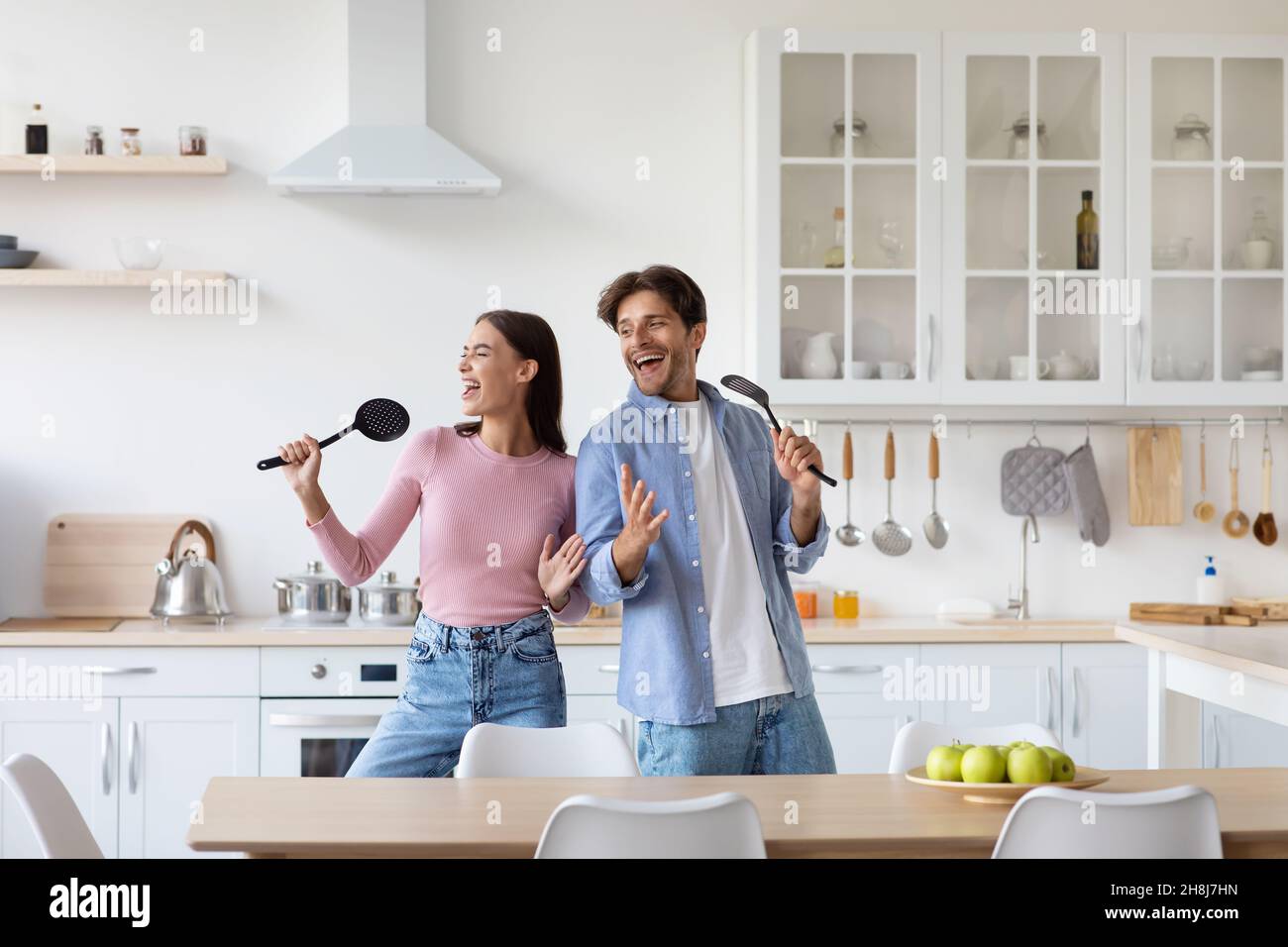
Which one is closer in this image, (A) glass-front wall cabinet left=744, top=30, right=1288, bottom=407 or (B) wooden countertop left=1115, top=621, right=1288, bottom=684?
(B) wooden countertop left=1115, top=621, right=1288, bottom=684

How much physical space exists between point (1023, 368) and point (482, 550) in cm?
206

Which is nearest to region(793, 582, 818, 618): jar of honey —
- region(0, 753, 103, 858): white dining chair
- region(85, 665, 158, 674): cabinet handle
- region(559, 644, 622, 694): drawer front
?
region(559, 644, 622, 694): drawer front

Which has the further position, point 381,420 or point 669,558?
point 381,420

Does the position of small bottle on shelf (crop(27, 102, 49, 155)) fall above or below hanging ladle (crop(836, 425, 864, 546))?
above

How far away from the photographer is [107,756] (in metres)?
3.35

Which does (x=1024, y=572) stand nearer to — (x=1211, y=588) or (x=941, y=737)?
(x=1211, y=588)

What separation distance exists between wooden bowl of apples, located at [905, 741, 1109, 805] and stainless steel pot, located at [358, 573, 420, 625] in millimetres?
1917

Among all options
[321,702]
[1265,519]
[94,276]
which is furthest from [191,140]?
[1265,519]

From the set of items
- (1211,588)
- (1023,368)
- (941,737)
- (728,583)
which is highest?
(1023,368)

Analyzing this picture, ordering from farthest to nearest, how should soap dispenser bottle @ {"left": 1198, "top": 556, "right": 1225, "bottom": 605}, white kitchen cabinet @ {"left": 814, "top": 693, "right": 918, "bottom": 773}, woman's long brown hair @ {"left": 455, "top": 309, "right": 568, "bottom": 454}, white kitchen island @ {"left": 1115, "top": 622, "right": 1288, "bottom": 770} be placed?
soap dispenser bottle @ {"left": 1198, "top": 556, "right": 1225, "bottom": 605}, white kitchen cabinet @ {"left": 814, "top": 693, "right": 918, "bottom": 773}, white kitchen island @ {"left": 1115, "top": 622, "right": 1288, "bottom": 770}, woman's long brown hair @ {"left": 455, "top": 309, "right": 568, "bottom": 454}

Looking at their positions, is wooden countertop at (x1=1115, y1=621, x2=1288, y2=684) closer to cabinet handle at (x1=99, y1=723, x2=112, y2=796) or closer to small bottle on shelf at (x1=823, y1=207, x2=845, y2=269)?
small bottle on shelf at (x1=823, y1=207, x2=845, y2=269)

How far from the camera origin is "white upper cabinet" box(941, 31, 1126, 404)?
376cm

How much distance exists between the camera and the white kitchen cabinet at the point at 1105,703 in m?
3.53

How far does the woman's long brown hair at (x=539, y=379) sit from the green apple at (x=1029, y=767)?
97cm
